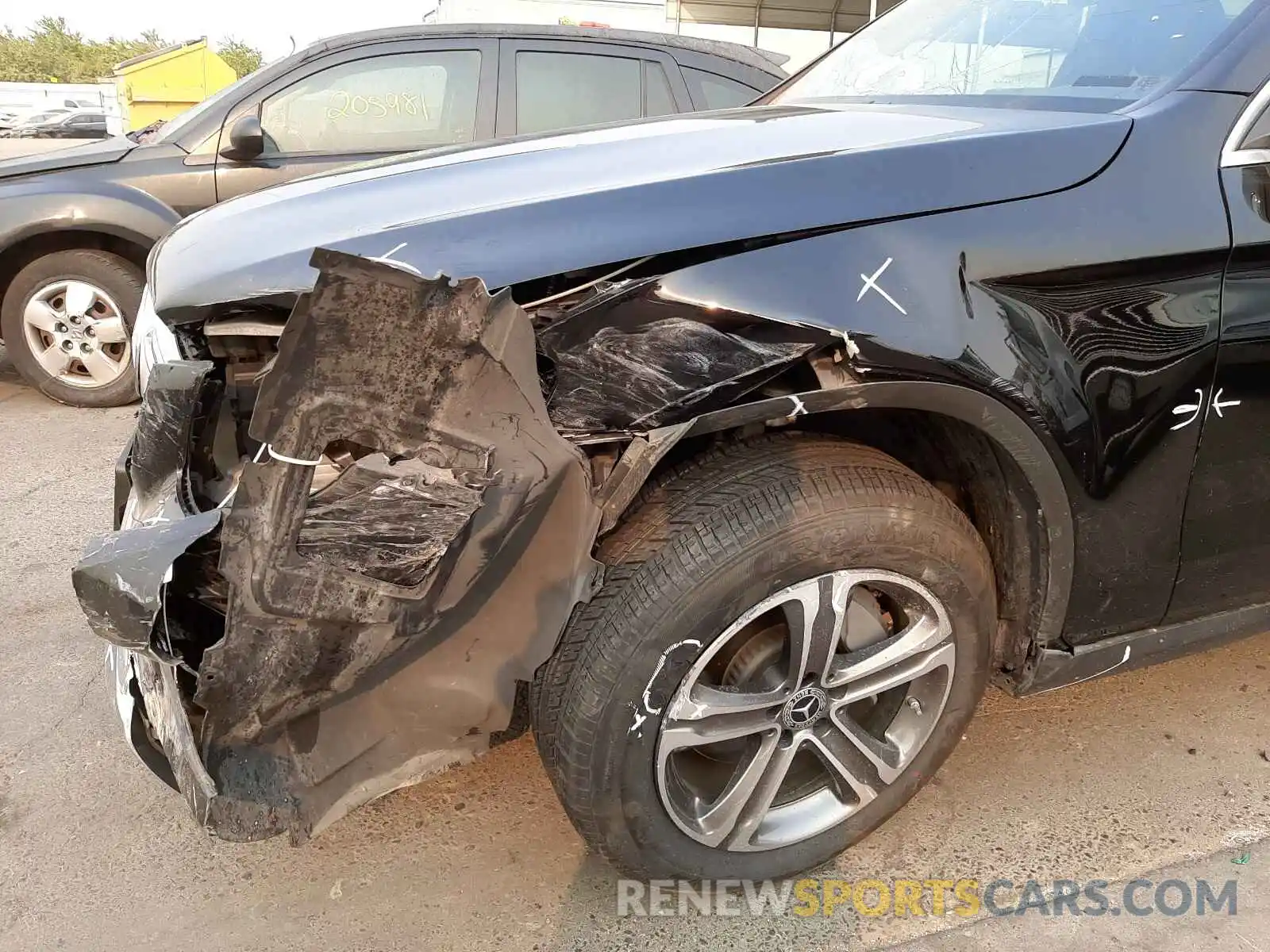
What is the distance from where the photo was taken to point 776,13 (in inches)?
611

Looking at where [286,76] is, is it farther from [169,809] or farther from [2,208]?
[169,809]

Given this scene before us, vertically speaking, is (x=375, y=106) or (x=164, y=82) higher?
(x=164, y=82)

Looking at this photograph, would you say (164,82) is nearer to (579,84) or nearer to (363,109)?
(363,109)

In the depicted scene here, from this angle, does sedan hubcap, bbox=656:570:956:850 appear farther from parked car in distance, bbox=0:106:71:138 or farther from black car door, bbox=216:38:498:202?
parked car in distance, bbox=0:106:71:138

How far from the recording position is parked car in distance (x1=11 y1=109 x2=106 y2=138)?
14.3 metres

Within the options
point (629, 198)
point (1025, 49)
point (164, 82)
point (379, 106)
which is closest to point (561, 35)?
point (379, 106)

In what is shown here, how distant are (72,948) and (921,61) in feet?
9.96

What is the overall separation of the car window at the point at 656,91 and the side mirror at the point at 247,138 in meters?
1.97

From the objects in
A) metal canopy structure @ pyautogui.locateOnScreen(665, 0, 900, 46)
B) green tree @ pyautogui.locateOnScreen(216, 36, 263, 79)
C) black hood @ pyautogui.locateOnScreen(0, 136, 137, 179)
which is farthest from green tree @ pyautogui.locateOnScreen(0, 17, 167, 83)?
black hood @ pyautogui.locateOnScreen(0, 136, 137, 179)

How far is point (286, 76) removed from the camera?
4.48 m

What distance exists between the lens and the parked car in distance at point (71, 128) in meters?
14.3

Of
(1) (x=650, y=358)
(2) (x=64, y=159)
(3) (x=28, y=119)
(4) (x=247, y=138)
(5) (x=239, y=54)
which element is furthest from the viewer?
(5) (x=239, y=54)

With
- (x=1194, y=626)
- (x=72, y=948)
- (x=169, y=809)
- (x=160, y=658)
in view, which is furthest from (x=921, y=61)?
(x=72, y=948)

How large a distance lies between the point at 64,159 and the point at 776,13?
14009 millimetres
